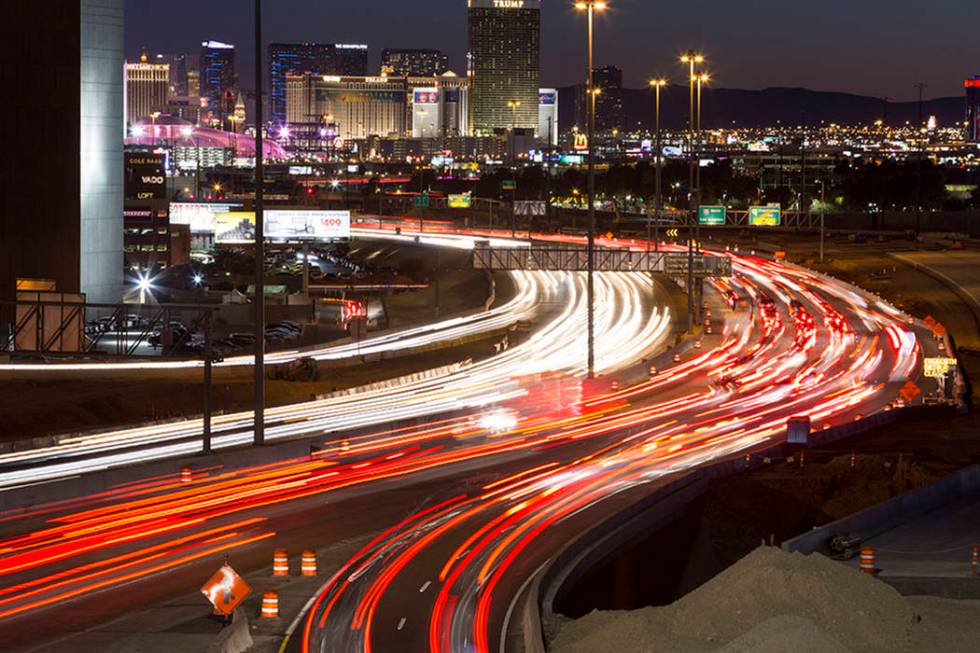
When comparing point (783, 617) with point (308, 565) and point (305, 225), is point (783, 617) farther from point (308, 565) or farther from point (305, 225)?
point (305, 225)

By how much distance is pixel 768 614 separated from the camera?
18.4m

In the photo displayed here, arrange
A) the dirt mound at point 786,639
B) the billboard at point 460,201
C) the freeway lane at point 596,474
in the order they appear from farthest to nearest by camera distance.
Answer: the billboard at point 460,201 → the freeway lane at point 596,474 → the dirt mound at point 786,639

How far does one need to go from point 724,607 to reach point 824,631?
6.27ft

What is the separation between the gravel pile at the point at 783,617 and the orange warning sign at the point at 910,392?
25603mm

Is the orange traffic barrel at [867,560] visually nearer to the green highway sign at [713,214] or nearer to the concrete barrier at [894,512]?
the concrete barrier at [894,512]

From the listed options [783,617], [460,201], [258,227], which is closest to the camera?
[783,617]

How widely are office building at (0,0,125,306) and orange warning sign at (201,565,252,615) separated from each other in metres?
43.1

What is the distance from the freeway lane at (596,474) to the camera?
69.6 feet

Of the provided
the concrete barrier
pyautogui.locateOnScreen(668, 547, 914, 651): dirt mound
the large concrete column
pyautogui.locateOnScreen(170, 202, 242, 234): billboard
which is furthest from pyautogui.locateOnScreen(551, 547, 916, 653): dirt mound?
pyautogui.locateOnScreen(170, 202, 242, 234): billboard

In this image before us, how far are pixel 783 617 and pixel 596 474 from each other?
50.0 ft

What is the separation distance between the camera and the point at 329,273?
103250mm

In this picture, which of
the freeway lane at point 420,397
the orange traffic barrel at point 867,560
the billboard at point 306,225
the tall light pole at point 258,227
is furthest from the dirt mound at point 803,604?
the billboard at point 306,225

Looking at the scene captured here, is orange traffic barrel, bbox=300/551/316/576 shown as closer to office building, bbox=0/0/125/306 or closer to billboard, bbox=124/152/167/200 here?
office building, bbox=0/0/125/306

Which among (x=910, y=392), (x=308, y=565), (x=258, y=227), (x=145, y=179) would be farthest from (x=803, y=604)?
(x=145, y=179)
